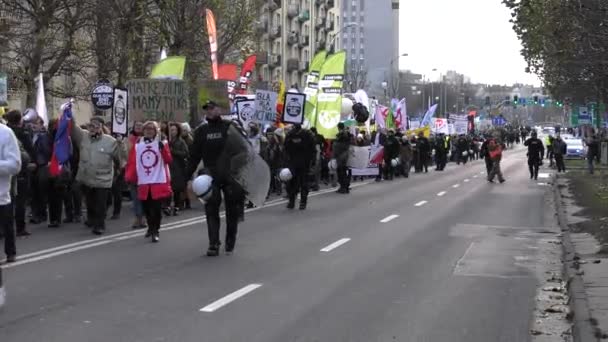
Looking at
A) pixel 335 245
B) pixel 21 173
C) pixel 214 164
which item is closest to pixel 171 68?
pixel 21 173

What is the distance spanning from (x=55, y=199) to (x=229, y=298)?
24.1 ft

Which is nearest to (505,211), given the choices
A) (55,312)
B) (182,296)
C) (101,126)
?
(101,126)

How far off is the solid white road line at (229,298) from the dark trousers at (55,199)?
6.57 meters

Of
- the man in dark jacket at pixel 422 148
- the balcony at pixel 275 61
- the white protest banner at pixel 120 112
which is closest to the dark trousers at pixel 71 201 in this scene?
the white protest banner at pixel 120 112

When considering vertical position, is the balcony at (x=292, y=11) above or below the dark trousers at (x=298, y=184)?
above

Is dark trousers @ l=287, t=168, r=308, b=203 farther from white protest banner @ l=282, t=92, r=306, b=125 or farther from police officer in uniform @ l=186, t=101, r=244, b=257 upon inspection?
police officer in uniform @ l=186, t=101, r=244, b=257

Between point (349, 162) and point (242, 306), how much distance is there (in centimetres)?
1663

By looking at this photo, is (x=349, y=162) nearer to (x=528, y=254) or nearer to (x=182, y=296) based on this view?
(x=528, y=254)

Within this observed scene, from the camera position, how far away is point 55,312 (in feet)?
25.3

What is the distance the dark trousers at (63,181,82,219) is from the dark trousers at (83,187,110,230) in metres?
1.36

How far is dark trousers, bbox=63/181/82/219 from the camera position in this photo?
15203 mm

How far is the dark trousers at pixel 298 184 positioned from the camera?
61.3 ft

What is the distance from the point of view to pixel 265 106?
933 inches

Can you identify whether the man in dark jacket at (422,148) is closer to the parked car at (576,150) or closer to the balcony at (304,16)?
the parked car at (576,150)
